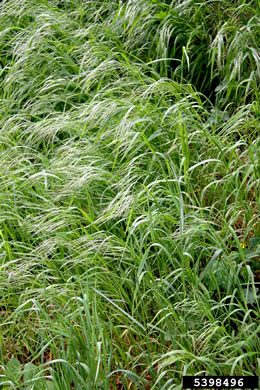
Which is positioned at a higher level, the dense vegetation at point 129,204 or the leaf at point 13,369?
the dense vegetation at point 129,204

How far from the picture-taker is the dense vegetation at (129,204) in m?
2.54

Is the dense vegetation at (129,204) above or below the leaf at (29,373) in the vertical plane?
above

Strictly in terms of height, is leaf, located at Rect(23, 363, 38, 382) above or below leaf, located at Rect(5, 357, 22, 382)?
above

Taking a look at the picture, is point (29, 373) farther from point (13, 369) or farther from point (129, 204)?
point (129, 204)

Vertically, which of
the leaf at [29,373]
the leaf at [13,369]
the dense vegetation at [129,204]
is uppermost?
the dense vegetation at [129,204]

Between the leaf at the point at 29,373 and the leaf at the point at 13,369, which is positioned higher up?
the leaf at the point at 29,373

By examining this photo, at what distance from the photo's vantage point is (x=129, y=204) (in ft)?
9.78

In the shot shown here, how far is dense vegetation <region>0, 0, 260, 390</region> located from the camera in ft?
8.32

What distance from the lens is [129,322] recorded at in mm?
2688

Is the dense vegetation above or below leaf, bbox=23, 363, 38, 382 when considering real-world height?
above

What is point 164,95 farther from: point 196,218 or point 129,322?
point 129,322

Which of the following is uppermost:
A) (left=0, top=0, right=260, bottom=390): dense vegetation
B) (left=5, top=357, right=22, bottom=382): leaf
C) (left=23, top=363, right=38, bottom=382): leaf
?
(left=0, top=0, right=260, bottom=390): dense vegetation

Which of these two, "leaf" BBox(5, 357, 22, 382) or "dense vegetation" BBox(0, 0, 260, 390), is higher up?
"dense vegetation" BBox(0, 0, 260, 390)

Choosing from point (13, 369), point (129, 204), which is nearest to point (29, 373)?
point (13, 369)
